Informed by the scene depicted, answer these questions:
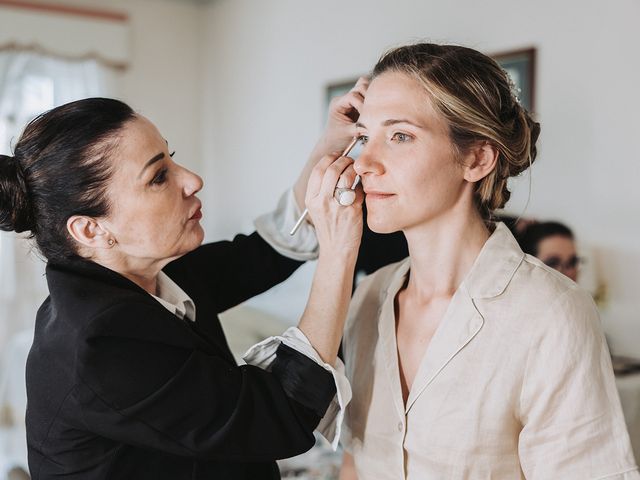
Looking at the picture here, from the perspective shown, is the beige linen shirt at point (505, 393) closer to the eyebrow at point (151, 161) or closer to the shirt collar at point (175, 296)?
the shirt collar at point (175, 296)

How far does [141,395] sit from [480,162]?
0.66 m

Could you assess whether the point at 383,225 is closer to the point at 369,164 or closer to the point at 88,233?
the point at 369,164

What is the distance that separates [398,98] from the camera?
1117mm

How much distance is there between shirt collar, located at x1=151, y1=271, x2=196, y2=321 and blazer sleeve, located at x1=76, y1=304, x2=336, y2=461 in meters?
0.21

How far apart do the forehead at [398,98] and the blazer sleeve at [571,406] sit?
371 millimetres

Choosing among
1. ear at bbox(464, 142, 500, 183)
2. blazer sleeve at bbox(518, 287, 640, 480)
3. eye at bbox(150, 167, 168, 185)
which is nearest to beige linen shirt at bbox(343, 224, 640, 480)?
blazer sleeve at bbox(518, 287, 640, 480)

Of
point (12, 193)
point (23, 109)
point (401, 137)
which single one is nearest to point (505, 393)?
point (401, 137)

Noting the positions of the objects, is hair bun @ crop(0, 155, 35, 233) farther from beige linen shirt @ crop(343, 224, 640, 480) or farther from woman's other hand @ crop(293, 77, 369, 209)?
beige linen shirt @ crop(343, 224, 640, 480)

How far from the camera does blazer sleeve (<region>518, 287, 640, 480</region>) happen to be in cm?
94

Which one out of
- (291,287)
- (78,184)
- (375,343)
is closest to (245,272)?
(375,343)

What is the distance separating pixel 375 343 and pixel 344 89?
2.51m

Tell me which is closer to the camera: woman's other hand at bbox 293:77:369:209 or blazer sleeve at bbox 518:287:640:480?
blazer sleeve at bbox 518:287:640:480

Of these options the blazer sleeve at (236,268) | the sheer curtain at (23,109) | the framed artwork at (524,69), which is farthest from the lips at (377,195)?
the sheer curtain at (23,109)

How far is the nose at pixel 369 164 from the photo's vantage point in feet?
3.64
